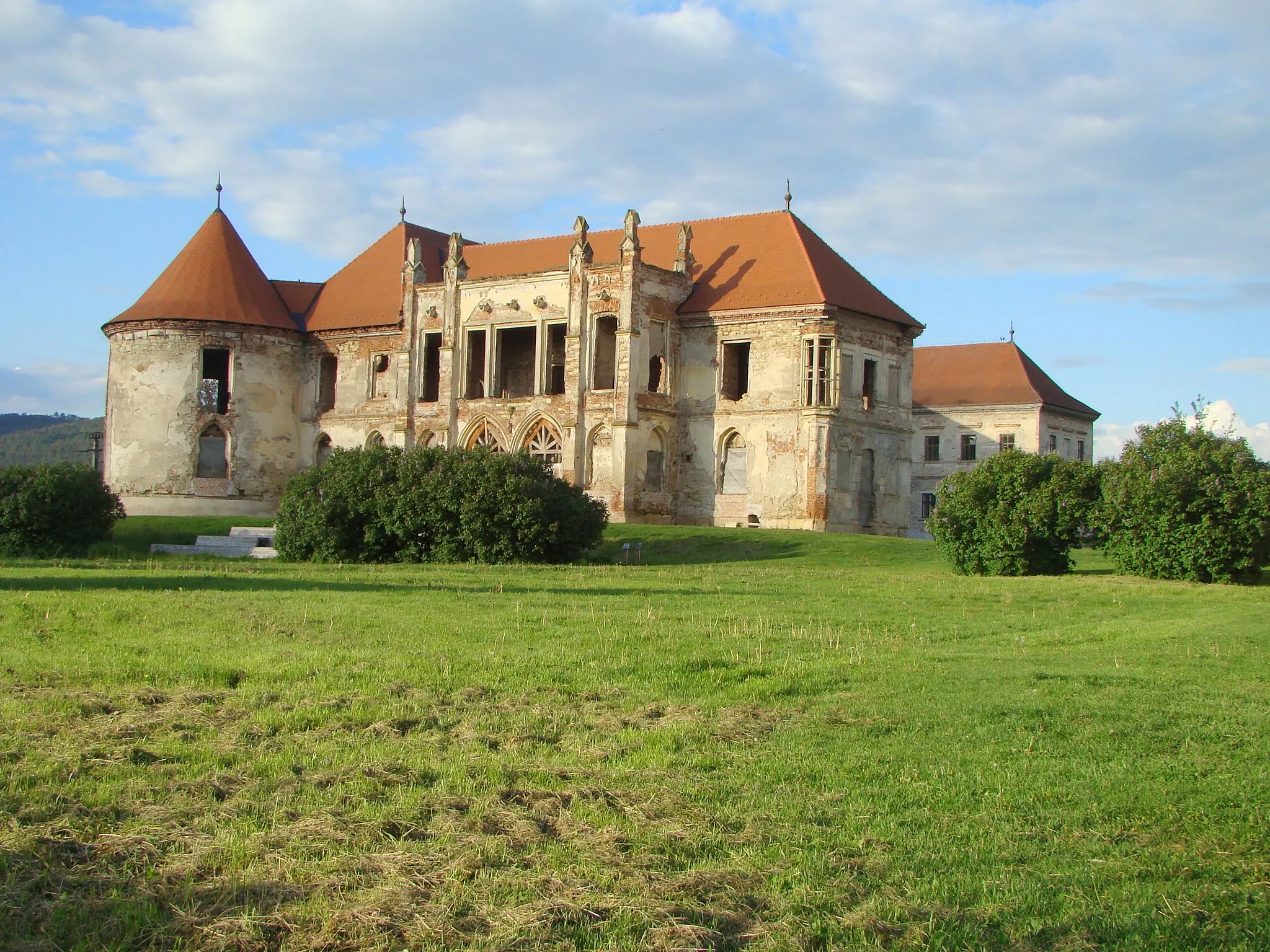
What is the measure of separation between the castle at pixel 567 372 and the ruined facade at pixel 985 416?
68.2 feet

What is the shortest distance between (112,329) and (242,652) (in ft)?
145

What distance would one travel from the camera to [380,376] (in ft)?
179

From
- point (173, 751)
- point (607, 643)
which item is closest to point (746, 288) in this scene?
point (607, 643)

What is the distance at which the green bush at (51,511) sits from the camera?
35.8m

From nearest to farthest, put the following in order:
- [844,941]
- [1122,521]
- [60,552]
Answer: [844,941], [1122,521], [60,552]

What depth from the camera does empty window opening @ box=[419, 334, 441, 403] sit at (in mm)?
53125

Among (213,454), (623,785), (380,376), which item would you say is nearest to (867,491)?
(380,376)

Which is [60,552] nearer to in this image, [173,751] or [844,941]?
[173,751]

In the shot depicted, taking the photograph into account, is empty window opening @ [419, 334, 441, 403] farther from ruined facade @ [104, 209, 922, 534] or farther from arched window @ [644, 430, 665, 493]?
arched window @ [644, 430, 665, 493]

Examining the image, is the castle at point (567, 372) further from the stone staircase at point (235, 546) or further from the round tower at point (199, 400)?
the stone staircase at point (235, 546)

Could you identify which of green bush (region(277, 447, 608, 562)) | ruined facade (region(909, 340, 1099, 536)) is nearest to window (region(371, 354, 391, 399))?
green bush (region(277, 447, 608, 562))

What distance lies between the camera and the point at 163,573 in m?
25.8

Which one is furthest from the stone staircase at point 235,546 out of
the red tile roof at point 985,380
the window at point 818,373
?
the red tile roof at point 985,380

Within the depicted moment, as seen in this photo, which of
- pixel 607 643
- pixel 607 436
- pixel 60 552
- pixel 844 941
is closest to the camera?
pixel 844 941
